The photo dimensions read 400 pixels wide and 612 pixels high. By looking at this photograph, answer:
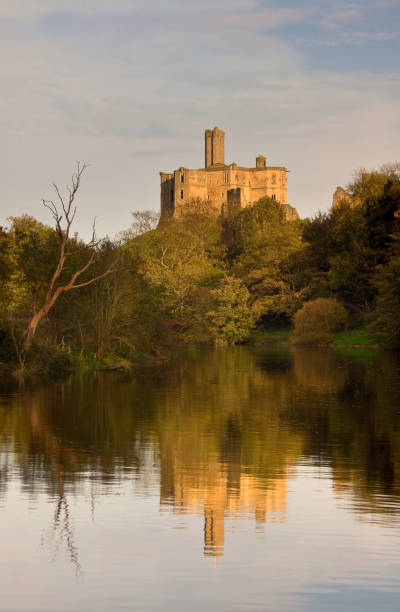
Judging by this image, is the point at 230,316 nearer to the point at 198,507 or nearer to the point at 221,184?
the point at 198,507

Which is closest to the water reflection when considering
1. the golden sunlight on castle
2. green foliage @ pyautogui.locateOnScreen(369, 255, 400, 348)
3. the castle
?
the golden sunlight on castle

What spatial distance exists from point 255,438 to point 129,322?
2289 centimetres

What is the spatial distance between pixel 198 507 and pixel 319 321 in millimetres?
58279

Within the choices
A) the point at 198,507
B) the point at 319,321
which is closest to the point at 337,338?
the point at 319,321

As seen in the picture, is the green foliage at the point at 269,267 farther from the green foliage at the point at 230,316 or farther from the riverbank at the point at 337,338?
the riverbank at the point at 337,338

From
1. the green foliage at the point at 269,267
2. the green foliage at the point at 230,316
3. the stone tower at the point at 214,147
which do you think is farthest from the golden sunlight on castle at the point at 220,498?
the stone tower at the point at 214,147

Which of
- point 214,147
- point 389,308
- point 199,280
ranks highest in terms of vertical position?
point 214,147

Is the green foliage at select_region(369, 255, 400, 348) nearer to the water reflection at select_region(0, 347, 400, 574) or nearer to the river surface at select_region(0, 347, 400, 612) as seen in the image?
the water reflection at select_region(0, 347, 400, 574)

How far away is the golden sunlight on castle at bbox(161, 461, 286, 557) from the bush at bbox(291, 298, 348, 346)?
54850mm

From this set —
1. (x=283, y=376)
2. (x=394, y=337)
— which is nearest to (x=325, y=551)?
(x=283, y=376)

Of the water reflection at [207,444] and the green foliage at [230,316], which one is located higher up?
the green foliage at [230,316]

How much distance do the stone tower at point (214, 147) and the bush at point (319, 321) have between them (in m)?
125

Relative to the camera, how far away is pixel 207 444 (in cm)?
1546

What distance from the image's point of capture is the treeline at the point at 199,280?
36.9 m
